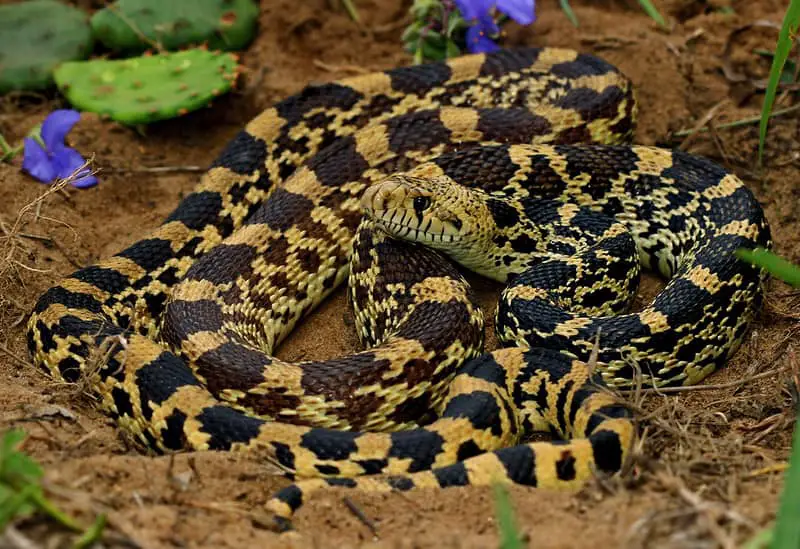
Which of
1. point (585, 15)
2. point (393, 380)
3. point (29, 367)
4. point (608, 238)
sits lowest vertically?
point (29, 367)

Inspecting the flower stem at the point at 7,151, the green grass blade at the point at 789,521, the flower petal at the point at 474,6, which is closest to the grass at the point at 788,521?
the green grass blade at the point at 789,521

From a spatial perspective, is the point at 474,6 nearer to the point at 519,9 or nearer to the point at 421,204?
the point at 519,9

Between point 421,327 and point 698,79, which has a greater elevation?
point 698,79

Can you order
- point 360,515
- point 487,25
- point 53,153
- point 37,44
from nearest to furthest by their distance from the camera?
point 360,515 → point 53,153 → point 487,25 → point 37,44

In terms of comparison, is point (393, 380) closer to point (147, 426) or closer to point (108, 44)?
point (147, 426)

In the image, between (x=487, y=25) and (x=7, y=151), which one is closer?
(x=7, y=151)

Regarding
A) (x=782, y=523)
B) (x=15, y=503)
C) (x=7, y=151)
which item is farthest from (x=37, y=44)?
(x=782, y=523)

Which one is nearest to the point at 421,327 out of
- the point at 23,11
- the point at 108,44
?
the point at 108,44
